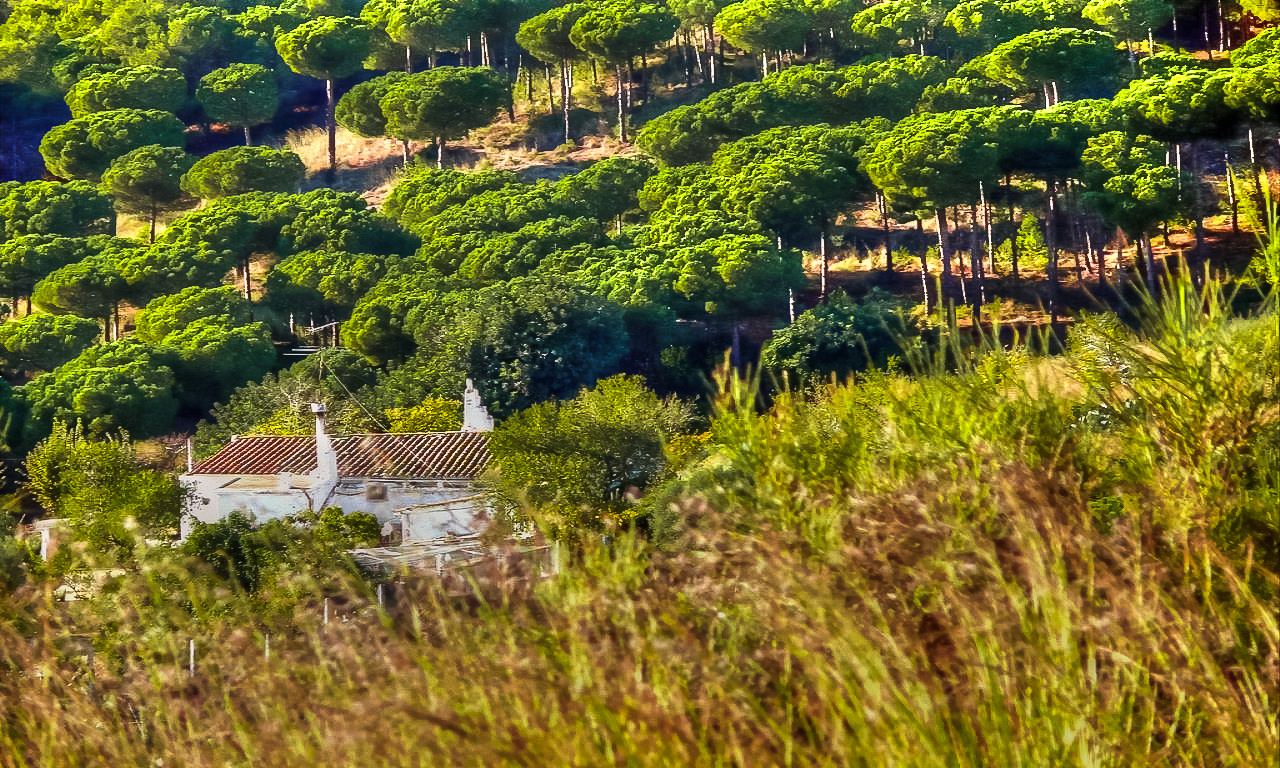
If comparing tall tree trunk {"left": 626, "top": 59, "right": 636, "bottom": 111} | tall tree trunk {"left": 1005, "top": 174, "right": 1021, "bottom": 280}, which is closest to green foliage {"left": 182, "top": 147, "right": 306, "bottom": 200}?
tall tree trunk {"left": 626, "top": 59, "right": 636, "bottom": 111}

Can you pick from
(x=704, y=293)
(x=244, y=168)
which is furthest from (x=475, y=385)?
(x=244, y=168)

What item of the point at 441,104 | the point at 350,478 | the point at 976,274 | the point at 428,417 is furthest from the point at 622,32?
the point at 350,478

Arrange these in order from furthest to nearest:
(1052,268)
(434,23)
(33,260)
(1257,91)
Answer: (434,23) → (33,260) → (1257,91) → (1052,268)

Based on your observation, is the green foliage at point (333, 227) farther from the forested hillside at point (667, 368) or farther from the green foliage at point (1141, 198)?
the green foliage at point (1141, 198)

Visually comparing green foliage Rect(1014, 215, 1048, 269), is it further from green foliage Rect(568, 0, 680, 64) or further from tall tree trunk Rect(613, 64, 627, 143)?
green foliage Rect(568, 0, 680, 64)

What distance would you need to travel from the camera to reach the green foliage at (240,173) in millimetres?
63031

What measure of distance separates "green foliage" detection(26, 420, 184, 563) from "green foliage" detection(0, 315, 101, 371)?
1320 centimetres

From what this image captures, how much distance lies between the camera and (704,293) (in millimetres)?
45812

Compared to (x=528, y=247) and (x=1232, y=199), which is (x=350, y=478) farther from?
(x=1232, y=199)

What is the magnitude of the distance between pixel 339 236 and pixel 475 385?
48.9 feet

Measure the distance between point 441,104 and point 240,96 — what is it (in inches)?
504

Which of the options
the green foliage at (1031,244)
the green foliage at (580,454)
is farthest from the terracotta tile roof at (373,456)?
the green foliage at (1031,244)

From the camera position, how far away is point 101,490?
30359mm

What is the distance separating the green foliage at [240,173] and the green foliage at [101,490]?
27275 millimetres
